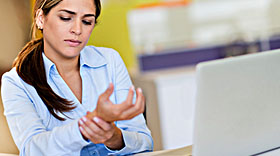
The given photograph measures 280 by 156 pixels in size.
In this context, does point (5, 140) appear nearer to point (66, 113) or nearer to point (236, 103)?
point (66, 113)

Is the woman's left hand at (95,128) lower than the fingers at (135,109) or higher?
lower

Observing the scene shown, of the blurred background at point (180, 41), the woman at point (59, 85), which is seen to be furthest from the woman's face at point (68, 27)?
the blurred background at point (180, 41)

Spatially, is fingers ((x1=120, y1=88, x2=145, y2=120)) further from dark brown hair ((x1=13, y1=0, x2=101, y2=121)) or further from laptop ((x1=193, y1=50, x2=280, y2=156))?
dark brown hair ((x1=13, y1=0, x2=101, y2=121))

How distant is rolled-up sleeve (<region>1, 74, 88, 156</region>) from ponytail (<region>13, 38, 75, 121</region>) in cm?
3

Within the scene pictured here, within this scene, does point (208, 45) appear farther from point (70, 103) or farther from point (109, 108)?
point (109, 108)

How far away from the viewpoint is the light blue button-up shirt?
807 mm

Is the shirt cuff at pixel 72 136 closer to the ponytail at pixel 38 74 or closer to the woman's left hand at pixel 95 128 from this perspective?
the woman's left hand at pixel 95 128

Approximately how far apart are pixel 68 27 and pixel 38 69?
0.39 ft

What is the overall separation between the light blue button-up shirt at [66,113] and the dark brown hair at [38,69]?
1cm

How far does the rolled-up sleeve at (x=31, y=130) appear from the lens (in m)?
0.77

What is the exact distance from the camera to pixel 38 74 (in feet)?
3.08

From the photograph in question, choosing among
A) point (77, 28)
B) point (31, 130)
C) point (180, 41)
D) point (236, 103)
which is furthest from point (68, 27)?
point (180, 41)

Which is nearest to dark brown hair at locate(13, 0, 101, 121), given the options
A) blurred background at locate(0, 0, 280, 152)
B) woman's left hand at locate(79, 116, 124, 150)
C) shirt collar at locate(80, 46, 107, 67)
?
shirt collar at locate(80, 46, 107, 67)

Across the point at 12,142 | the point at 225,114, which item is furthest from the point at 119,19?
the point at 225,114
